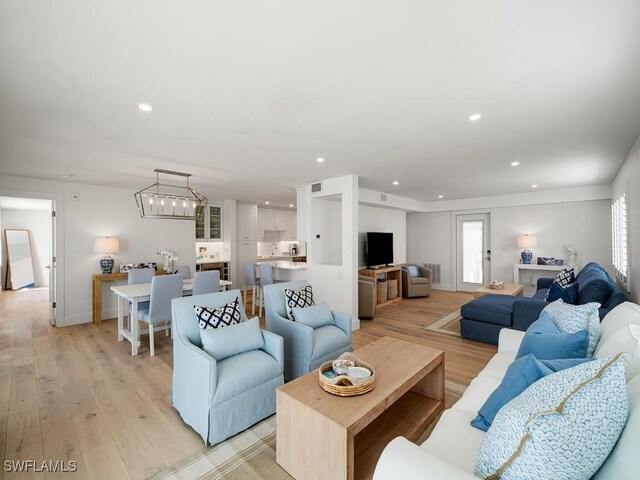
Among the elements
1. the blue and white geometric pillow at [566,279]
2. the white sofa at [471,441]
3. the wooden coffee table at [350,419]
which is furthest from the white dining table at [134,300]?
the blue and white geometric pillow at [566,279]

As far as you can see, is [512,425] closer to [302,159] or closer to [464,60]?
[464,60]

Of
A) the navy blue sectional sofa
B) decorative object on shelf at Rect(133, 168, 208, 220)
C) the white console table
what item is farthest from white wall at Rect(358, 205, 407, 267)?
decorative object on shelf at Rect(133, 168, 208, 220)

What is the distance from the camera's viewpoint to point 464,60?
172 centimetres

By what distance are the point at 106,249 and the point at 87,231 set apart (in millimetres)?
507

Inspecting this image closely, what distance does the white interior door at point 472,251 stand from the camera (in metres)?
7.60

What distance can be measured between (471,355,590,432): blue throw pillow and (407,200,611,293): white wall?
6.62m

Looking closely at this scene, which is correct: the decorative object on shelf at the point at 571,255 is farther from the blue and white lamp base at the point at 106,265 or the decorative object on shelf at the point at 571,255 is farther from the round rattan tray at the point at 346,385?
the blue and white lamp base at the point at 106,265

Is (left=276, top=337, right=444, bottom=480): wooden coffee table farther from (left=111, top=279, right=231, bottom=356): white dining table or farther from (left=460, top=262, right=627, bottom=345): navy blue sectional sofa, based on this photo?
(left=111, top=279, right=231, bottom=356): white dining table

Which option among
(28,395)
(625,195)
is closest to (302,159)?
(28,395)

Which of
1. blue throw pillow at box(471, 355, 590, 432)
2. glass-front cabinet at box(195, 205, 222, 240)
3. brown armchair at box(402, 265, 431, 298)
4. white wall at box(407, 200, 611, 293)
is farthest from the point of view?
glass-front cabinet at box(195, 205, 222, 240)

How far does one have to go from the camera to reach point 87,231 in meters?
5.27

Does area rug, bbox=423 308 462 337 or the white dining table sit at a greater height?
the white dining table

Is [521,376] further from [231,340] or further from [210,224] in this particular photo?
[210,224]

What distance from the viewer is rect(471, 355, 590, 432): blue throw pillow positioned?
4.22ft
